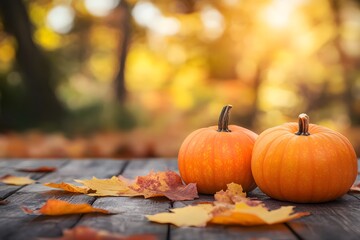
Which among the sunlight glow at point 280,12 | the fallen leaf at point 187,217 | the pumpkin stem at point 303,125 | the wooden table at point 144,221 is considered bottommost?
the wooden table at point 144,221

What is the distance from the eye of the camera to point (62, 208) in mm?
1513

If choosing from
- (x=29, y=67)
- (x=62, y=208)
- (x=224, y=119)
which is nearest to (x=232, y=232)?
(x=62, y=208)

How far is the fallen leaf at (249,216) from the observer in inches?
54.4

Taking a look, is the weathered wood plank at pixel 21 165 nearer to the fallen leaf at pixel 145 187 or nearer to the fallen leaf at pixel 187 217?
the fallen leaf at pixel 145 187

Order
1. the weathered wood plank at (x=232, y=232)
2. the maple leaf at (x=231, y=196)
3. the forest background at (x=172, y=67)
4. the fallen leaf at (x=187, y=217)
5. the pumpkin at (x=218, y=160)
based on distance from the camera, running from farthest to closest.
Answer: the forest background at (x=172, y=67) < the pumpkin at (x=218, y=160) < the maple leaf at (x=231, y=196) < the fallen leaf at (x=187, y=217) < the weathered wood plank at (x=232, y=232)

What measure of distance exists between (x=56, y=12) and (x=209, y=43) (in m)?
2.61

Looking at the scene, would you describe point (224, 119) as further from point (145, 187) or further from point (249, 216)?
point (249, 216)

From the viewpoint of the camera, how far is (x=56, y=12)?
9344 mm

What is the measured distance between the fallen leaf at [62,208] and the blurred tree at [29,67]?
5.34 meters

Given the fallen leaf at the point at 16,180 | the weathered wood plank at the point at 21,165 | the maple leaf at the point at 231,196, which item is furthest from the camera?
the weathered wood plank at the point at 21,165

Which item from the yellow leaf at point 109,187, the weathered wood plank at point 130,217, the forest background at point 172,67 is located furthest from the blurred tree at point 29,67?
the weathered wood plank at point 130,217

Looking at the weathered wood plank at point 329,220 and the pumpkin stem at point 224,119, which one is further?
the pumpkin stem at point 224,119

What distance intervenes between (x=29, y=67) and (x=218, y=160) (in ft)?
17.6

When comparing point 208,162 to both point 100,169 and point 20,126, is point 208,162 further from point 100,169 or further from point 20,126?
point 20,126
